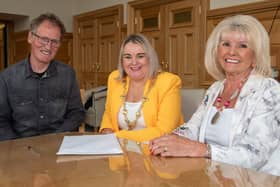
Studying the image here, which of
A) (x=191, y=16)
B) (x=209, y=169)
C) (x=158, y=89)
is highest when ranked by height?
(x=191, y=16)

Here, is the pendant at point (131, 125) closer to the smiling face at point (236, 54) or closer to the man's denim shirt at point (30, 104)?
the man's denim shirt at point (30, 104)

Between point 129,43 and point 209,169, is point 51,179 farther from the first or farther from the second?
point 129,43

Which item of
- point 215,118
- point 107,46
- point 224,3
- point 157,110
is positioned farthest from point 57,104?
point 107,46

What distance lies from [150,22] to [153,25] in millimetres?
82

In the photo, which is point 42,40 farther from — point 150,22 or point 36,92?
point 150,22

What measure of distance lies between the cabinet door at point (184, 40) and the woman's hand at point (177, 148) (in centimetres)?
277

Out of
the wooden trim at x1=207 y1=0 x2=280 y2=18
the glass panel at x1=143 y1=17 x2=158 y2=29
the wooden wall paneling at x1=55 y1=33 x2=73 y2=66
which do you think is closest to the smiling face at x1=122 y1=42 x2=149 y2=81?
the wooden trim at x1=207 y1=0 x2=280 y2=18

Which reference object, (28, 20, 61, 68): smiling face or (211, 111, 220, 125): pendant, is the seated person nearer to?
(211, 111, 220, 125): pendant

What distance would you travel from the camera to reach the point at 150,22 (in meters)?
4.66

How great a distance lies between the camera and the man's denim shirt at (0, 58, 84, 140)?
2092mm

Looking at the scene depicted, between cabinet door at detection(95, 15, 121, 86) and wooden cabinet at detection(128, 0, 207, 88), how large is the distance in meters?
0.48

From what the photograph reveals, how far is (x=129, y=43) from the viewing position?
2.18 meters

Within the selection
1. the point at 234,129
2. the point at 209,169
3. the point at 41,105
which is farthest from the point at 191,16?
the point at 209,169

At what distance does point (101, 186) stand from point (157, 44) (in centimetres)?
376
